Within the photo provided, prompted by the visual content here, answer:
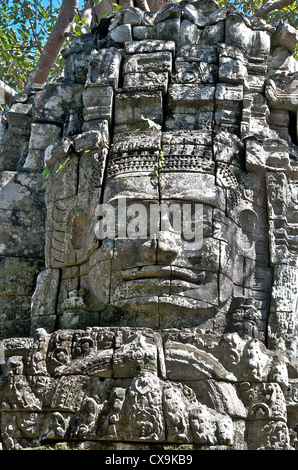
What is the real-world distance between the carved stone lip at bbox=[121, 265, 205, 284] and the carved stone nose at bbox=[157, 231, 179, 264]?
0.07 metres

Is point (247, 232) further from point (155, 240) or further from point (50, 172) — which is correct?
point (50, 172)

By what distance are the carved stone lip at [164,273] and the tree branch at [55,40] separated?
17.3 feet

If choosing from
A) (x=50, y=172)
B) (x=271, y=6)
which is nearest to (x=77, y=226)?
(x=50, y=172)

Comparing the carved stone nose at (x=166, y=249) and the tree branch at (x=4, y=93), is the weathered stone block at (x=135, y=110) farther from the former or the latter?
the tree branch at (x=4, y=93)

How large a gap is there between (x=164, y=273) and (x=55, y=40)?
5.73 m

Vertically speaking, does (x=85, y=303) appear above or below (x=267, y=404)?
above

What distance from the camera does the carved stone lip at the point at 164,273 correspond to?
725cm

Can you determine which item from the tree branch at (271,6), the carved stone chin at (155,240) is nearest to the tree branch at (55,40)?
the carved stone chin at (155,240)

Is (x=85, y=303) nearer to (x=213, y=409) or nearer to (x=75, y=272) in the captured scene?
(x=75, y=272)

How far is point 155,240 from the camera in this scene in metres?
7.33

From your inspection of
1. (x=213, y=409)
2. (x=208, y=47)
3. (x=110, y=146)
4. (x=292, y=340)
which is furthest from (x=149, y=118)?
(x=213, y=409)

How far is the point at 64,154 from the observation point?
27.0 ft

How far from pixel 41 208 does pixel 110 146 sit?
110 centimetres
